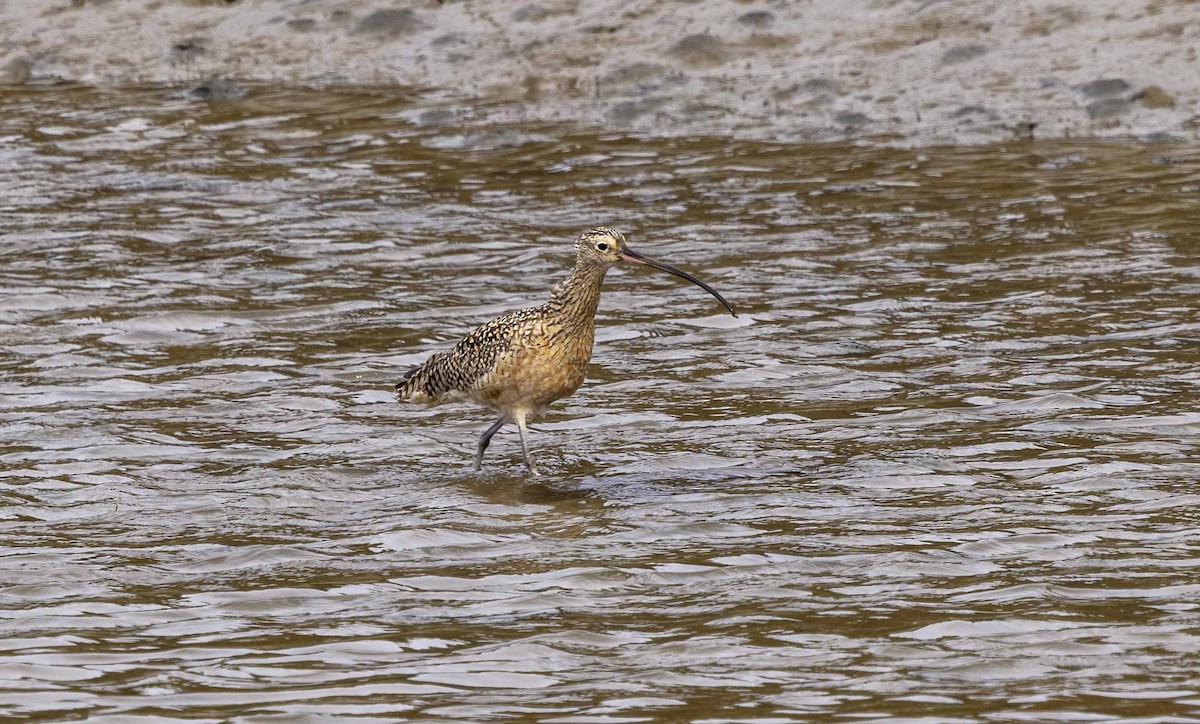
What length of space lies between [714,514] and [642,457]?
1.26 meters

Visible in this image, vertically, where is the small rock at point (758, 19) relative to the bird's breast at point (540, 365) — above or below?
above

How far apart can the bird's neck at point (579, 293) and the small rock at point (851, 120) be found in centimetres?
800

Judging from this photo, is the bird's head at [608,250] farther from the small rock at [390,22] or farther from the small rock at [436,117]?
the small rock at [390,22]

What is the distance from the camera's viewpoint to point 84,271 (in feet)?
45.5

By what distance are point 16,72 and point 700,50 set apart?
283 inches

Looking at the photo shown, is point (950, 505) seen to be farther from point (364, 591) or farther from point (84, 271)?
point (84, 271)

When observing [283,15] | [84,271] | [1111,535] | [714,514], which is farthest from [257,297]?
[283,15]

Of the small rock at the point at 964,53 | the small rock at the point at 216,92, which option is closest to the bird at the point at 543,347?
the small rock at the point at 964,53

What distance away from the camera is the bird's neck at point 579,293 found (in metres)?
9.72

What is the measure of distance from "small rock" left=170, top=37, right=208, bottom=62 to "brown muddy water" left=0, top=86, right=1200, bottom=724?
2476 millimetres

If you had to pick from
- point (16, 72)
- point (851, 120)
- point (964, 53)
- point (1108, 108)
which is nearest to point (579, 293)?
point (851, 120)

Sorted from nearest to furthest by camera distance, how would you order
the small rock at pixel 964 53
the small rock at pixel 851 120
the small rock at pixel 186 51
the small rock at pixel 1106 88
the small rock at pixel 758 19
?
1. the small rock at pixel 1106 88
2. the small rock at pixel 851 120
3. the small rock at pixel 964 53
4. the small rock at pixel 758 19
5. the small rock at pixel 186 51

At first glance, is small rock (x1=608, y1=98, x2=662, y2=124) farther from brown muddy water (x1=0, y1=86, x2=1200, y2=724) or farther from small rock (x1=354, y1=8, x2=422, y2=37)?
small rock (x1=354, y1=8, x2=422, y2=37)

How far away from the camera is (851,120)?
17.5 meters
